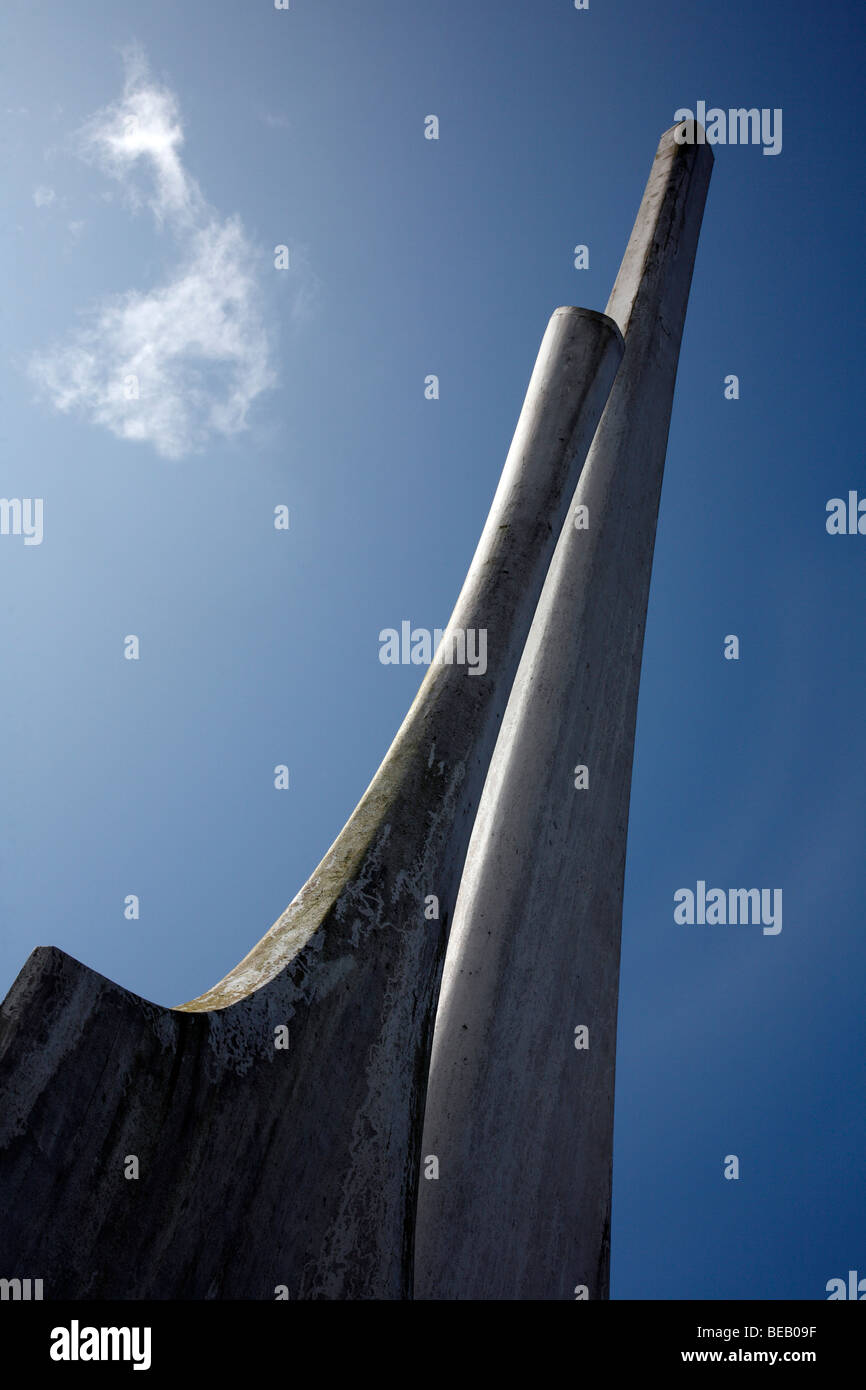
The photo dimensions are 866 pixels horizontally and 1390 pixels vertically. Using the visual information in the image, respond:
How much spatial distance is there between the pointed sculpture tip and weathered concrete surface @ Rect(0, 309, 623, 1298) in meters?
8.03

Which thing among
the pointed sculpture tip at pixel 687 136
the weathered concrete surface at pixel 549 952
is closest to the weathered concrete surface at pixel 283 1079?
the weathered concrete surface at pixel 549 952

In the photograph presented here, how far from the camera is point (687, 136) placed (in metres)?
11.7

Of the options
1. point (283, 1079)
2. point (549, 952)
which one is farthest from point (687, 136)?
point (283, 1079)

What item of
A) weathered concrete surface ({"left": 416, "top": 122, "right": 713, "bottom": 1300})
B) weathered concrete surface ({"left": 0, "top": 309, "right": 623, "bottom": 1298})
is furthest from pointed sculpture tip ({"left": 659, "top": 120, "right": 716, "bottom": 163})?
weathered concrete surface ({"left": 0, "top": 309, "right": 623, "bottom": 1298})

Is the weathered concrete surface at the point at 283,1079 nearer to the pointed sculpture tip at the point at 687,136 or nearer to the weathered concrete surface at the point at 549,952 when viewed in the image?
the weathered concrete surface at the point at 549,952

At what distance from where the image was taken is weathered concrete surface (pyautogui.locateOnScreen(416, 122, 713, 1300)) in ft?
20.1

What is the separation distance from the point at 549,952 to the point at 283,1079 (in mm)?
3118

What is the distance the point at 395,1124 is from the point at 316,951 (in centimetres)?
89

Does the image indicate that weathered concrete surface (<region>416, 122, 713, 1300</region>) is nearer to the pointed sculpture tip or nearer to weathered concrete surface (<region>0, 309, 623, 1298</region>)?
weathered concrete surface (<region>0, 309, 623, 1298</region>)

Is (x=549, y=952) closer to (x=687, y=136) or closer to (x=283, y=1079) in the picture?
(x=283, y=1079)

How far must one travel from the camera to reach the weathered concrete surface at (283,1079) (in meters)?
3.33

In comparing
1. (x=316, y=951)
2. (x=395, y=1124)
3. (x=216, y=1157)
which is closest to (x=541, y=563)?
(x=316, y=951)
